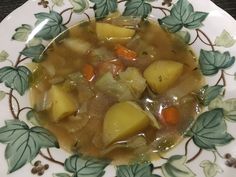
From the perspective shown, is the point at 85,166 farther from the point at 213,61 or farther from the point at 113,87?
the point at 213,61

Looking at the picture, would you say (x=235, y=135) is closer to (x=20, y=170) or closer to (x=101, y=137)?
(x=101, y=137)

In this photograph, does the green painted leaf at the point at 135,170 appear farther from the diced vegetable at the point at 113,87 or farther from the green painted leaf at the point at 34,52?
the green painted leaf at the point at 34,52

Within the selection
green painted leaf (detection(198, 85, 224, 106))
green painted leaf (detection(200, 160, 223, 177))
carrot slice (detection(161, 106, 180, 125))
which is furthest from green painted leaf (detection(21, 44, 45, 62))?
green painted leaf (detection(200, 160, 223, 177))

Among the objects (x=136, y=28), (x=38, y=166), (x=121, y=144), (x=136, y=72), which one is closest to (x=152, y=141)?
(x=121, y=144)

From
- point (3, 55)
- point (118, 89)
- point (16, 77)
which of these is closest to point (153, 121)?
point (118, 89)

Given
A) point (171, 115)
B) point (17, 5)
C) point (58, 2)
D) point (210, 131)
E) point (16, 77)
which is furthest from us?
point (17, 5)

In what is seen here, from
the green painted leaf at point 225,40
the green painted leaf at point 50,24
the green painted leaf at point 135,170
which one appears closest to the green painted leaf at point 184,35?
the green painted leaf at point 225,40
